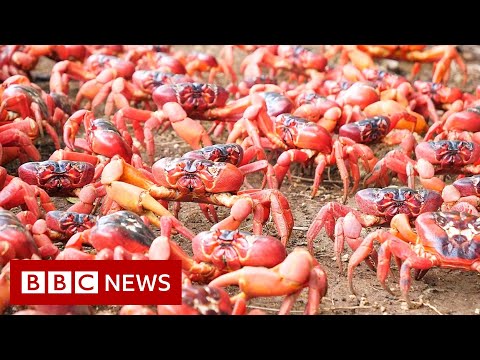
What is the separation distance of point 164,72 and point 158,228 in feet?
9.62

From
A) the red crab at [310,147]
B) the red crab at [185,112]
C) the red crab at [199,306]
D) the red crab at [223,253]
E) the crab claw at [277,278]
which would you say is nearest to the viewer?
the red crab at [199,306]

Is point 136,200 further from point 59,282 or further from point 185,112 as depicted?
point 185,112

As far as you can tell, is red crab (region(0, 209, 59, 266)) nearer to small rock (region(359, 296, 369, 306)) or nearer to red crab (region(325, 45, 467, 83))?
small rock (region(359, 296, 369, 306))

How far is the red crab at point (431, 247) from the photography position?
5.44 metres

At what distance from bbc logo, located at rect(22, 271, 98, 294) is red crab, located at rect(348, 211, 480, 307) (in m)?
1.69

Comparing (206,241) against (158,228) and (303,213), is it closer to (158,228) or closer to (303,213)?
(158,228)

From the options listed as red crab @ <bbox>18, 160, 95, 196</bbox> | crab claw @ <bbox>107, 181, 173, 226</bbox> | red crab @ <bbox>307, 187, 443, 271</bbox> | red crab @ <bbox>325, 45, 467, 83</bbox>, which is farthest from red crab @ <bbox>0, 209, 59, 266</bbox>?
red crab @ <bbox>325, 45, 467, 83</bbox>

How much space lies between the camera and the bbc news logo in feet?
15.7

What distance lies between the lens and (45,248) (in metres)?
5.46

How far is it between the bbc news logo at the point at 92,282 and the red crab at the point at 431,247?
1.36 metres

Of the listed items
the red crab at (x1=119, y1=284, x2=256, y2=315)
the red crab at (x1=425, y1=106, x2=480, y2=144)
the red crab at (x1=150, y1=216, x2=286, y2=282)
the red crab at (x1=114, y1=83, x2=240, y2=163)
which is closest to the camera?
the red crab at (x1=119, y1=284, x2=256, y2=315)

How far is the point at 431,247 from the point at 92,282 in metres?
2.11

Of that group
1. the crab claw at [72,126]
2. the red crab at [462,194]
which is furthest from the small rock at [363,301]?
the crab claw at [72,126]

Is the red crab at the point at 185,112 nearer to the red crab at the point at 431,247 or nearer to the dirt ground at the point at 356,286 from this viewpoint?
the dirt ground at the point at 356,286
